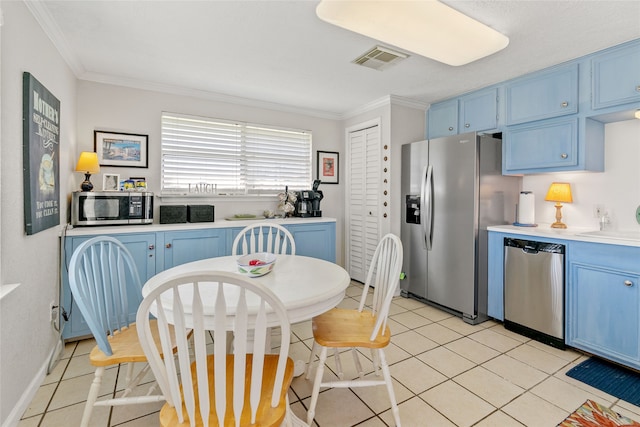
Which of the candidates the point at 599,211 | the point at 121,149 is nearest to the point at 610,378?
the point at 599,211

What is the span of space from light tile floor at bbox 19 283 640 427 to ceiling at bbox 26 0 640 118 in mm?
2359

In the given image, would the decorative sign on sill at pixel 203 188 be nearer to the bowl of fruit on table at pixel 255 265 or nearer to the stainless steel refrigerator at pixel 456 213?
the bowl of fruit on table at pixel 255 265

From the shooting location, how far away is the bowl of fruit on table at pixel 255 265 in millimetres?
1786

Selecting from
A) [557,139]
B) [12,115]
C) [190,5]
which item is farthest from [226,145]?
[557,139]

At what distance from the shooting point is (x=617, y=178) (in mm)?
2666

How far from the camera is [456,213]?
3143mm

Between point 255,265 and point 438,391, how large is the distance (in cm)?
140

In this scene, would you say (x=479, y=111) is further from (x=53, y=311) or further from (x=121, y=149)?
(x=53, y=311)

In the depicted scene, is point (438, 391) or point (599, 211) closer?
point (438, 391)

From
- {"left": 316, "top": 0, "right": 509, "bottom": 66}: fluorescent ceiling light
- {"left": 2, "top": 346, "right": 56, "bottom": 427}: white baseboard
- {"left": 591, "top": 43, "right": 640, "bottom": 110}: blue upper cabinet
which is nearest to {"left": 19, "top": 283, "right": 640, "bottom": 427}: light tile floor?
{"left": 2, "top": 346, "right": 56, "bottom": 427}: white baseboard

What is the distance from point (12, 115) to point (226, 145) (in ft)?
7.00

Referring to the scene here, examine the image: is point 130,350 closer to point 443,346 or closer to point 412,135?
point 443,346

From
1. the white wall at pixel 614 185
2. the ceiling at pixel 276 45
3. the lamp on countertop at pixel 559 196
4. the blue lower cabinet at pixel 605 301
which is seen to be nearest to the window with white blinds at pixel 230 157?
the ceiling at pixel 276 45

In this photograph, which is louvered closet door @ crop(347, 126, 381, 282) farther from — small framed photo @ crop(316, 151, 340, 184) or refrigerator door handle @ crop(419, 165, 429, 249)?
refrigerator door handle @ crop(419, 165, 429, 249)
